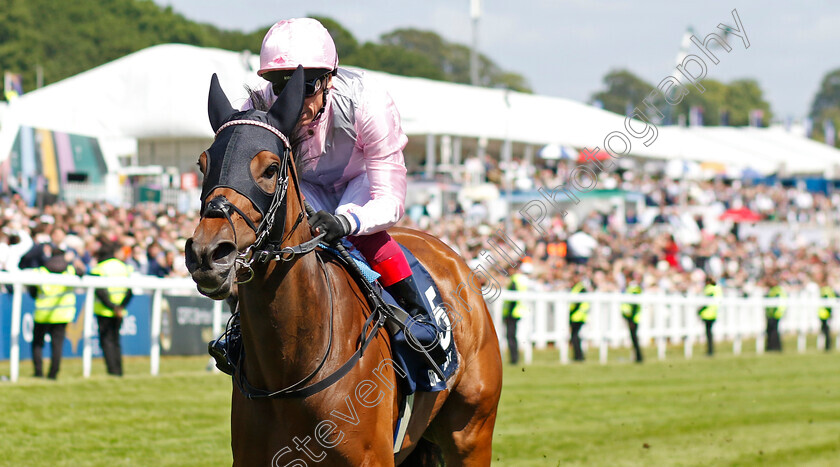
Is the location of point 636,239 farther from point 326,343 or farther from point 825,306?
point 326,343

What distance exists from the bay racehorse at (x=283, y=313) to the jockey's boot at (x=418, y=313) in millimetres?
Answer: 189

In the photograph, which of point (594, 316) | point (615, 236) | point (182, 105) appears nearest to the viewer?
point (594, 316)

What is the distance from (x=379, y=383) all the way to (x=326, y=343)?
0.31 metres

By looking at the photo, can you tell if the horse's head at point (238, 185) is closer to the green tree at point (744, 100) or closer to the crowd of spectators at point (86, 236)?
the crowd of spectators at point (86, 236)

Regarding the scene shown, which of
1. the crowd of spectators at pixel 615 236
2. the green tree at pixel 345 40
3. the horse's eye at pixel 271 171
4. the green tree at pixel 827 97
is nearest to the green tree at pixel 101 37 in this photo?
the green tree at pixel 345 40

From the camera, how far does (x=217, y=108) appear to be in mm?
3338

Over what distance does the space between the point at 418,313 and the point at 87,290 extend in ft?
23.8

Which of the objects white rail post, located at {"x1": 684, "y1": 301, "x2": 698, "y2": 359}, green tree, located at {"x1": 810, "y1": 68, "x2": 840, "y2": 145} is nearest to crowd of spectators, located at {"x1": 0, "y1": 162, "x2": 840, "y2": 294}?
white rail post, located at {"x1": 684, "y1": 301, "x2": 698, "y2": 359}

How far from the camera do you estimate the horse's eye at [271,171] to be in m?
3.13

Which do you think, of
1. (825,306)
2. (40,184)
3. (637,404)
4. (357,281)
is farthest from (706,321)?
(357,281)

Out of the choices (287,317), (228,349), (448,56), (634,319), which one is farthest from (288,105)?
(448,56)

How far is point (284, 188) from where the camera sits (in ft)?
→ 10.4

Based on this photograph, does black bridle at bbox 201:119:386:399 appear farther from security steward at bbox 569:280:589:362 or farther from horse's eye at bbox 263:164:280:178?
security steward at bbox 569:280:589:362

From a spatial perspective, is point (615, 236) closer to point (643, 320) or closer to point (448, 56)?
point (643, 320)
